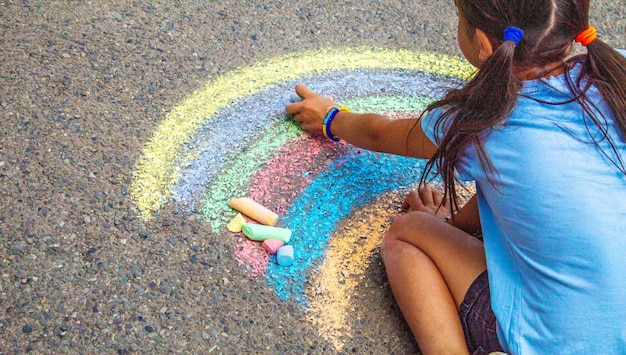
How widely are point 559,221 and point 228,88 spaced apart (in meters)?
1.42

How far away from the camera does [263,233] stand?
6.58 feet

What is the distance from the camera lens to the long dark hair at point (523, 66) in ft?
4.82

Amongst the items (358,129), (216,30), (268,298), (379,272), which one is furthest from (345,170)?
(216,30)

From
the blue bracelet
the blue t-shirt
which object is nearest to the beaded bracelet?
the blue bracelet

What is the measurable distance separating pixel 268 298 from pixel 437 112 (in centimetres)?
71

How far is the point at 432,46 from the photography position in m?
2.87

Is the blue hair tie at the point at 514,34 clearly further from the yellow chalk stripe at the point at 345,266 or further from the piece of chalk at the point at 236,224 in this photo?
the piece of chalk at the point at 236,224

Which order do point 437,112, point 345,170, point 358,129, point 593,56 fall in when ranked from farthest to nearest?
point 345,170, point 358,129, point 437,112, point 593,56

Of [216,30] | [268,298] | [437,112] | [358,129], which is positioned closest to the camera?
[437,112]

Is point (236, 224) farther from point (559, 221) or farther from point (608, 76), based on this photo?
point (608, 76)

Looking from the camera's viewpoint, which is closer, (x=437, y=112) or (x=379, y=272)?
(x=437, y=112)

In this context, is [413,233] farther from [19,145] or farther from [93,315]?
[19,145]

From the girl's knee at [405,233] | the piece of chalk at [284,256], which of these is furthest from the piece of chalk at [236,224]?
the girl's knee at [405,233]

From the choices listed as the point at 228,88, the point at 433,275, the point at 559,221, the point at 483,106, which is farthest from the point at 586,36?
the point at 228,88
